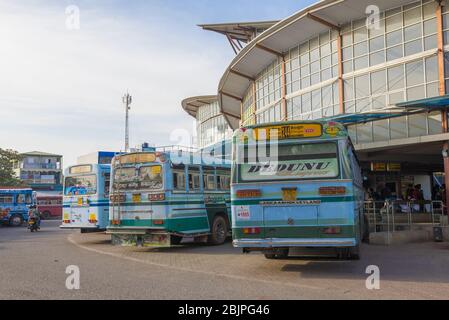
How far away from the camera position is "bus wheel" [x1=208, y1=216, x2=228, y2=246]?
15.9 metres

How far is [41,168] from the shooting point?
8788 centimetres

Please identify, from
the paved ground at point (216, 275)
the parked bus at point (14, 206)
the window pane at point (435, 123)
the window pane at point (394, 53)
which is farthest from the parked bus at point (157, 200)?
the parked bus at point (14, 206)

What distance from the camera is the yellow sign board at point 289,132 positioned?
1008 centimetres

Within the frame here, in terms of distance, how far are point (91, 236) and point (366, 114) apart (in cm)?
1292

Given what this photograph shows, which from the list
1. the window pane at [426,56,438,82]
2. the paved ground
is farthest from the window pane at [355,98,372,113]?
the paved ground

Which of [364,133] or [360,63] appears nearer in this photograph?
[364,133]

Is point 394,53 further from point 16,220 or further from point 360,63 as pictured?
point 16,220

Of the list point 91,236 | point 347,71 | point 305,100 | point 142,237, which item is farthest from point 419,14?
point 91,236

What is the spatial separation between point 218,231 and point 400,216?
7521 millimetres

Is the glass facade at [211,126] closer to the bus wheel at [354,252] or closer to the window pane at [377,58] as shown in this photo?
the window pane at [377,58]

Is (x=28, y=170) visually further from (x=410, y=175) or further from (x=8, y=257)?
(x=8, y=257)

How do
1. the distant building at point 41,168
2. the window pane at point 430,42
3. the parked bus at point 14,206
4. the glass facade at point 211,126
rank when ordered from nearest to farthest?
1. the window pane at point 430,42
2. the parked bus at point 14,206
3. the glass facade at point 211,126
4. the distant building at point 41,168

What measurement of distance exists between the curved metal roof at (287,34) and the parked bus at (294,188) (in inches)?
519

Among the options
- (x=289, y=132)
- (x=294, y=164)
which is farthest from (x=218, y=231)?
(x=289, y=132)
